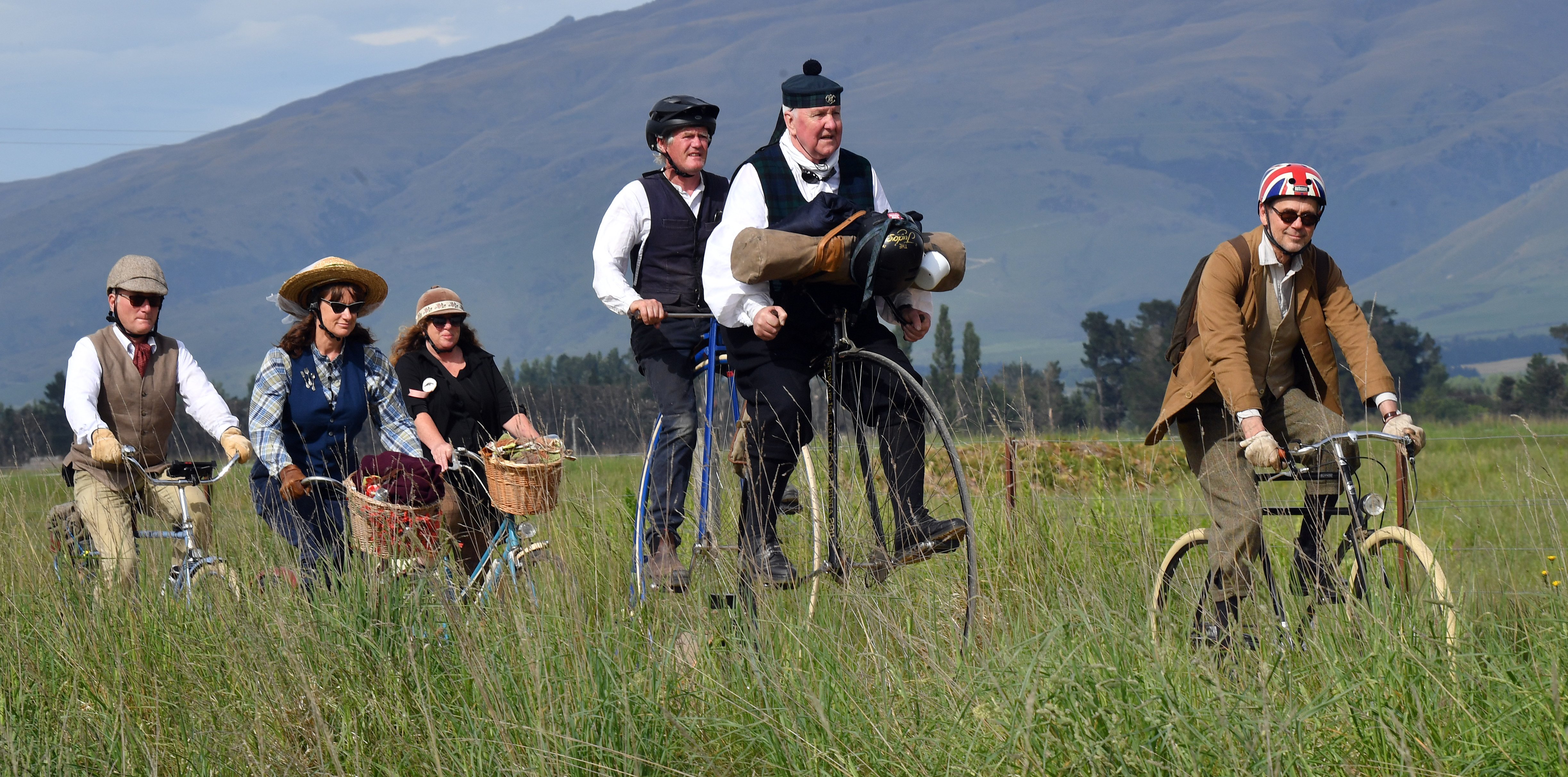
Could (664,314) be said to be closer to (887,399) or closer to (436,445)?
(887,399)

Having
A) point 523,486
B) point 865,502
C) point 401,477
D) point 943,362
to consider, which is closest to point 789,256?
point 865,502

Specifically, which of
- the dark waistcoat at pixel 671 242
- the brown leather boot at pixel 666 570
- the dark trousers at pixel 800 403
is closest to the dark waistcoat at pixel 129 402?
the dark waistcoat at pixel 671 242

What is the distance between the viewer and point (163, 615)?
5492 mm

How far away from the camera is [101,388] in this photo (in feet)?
22.7

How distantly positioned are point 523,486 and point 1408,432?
11.9ft

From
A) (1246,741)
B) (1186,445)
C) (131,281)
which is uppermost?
(131,281)

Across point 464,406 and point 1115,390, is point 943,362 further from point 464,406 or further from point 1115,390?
point 464,406

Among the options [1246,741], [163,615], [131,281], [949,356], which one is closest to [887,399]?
[1246,741]

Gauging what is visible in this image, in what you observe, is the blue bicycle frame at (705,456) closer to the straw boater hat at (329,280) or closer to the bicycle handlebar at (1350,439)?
the straw boater hat at (329,280)

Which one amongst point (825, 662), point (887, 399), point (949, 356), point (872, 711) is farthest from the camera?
point (949, 356)

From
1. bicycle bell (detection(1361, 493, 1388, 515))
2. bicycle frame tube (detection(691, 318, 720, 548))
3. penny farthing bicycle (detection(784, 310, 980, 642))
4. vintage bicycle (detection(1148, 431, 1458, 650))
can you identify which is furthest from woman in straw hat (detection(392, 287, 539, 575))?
bicycle bell (detection(1361, 493, 1388, 515))

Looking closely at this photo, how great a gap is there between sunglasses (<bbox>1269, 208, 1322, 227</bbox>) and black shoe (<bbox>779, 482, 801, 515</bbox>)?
6.61ft

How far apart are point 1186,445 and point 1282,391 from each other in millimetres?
434

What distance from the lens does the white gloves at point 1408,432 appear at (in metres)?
5.03
